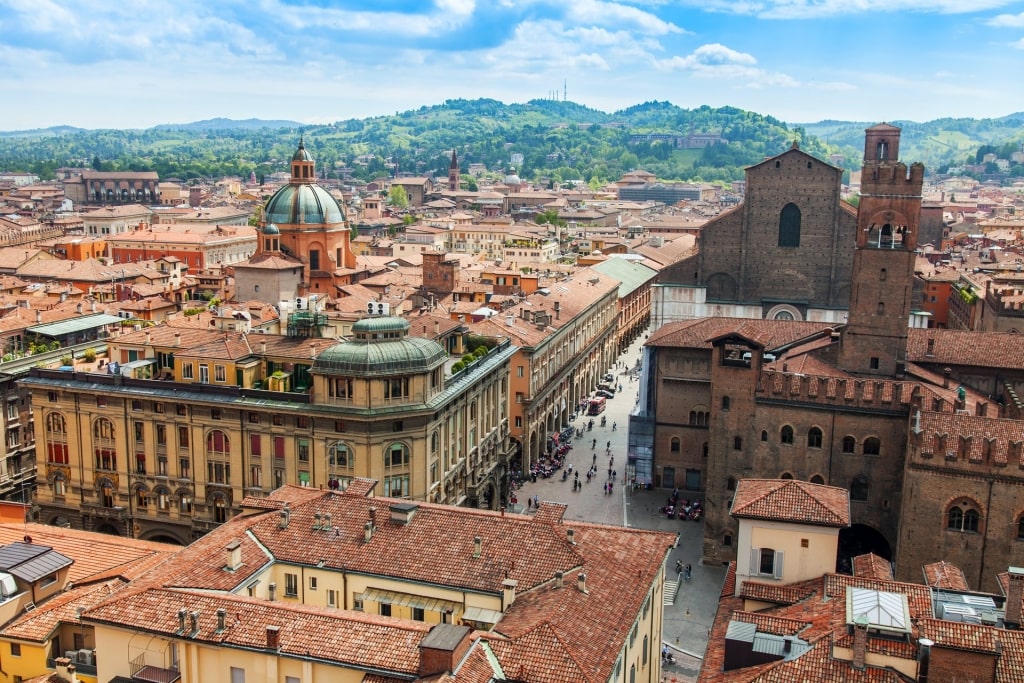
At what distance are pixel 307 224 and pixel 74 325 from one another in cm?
3148

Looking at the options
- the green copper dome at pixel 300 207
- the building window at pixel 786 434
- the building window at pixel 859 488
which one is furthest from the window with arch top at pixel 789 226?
the green copper dome at pixel 300 207

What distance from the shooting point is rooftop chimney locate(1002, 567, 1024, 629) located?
97.9ft

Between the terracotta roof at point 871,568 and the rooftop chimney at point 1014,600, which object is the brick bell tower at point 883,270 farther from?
the rooftop chimney at point 1014,600

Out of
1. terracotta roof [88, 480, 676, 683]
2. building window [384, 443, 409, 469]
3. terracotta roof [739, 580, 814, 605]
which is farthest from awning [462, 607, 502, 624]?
building window [384, 443, 409, 469]

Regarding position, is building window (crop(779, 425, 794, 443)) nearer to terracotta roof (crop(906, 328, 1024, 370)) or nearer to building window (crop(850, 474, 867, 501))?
building window (crop(850, 474, 867, 501))

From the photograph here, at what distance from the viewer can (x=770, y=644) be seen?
29.2 meters

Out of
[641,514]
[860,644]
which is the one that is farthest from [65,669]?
[641,514]

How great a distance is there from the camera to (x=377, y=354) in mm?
50812

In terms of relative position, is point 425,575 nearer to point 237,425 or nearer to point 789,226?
point 237,425

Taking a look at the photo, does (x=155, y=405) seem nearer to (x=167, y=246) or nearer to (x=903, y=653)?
(x=903, y=653)

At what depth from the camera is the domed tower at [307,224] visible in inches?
3917

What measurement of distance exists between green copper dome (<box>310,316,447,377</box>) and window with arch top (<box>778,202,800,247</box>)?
37.8m

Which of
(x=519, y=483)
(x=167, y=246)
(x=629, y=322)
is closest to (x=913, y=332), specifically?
(x=519, y=483)

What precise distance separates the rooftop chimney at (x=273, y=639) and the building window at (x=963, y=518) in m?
30.9
